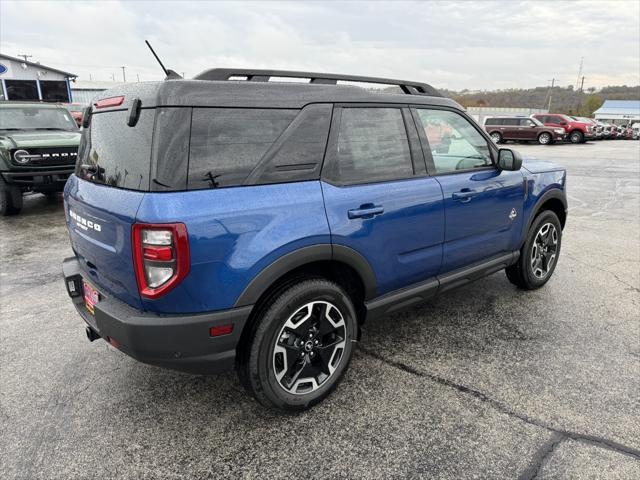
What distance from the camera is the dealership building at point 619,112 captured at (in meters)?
64.8

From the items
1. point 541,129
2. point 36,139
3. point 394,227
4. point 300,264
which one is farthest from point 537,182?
point 541,129

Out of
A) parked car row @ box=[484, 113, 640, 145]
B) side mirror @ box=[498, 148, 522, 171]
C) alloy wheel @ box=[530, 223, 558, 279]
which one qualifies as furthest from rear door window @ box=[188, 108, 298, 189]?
parked car row @ box=[484, 113, 640, 145]

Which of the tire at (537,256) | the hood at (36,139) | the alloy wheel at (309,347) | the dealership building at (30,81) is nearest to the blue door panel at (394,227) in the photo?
the alloy wheel at (309,347)

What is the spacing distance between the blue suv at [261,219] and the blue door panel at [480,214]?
0.07 feet

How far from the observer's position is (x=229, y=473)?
2125mm

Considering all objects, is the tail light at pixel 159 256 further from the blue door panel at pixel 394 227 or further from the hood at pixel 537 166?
the hood at pixel 537 166

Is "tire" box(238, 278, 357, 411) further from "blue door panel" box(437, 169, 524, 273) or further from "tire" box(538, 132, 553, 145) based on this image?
"tire" box(538, 132, 553, 145)

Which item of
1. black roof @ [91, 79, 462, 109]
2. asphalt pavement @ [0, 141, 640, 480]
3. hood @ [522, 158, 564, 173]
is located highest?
black roof @ [91, 79, 462, 109]

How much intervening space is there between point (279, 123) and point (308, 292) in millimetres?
912

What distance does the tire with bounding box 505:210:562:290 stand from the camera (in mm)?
4074

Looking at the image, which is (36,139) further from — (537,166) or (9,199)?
(537,166)

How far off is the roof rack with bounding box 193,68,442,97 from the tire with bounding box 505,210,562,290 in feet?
5.42

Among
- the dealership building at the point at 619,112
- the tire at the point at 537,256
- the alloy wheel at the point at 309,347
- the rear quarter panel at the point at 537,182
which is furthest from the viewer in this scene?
the dealership building at the point at 619,112

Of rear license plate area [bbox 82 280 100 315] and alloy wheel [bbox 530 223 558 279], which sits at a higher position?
rear license plate area [bbox 82 280 100 315]
